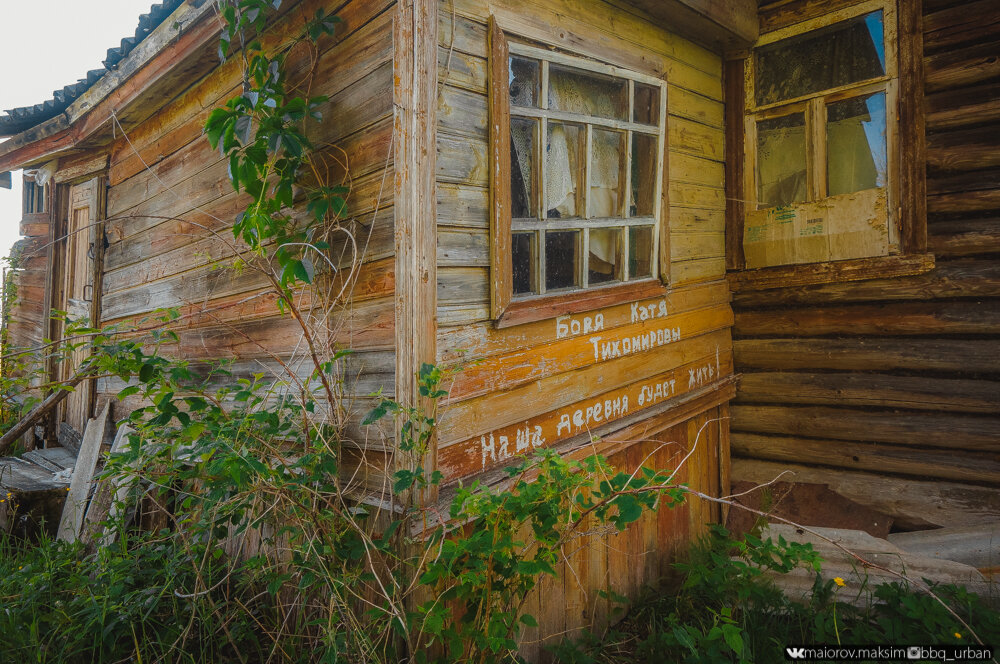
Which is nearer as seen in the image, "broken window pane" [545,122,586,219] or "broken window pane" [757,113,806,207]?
"broken window pane" [545,122,586,219]

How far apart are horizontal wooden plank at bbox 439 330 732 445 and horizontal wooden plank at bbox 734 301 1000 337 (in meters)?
0.30

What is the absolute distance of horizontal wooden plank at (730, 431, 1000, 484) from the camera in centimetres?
A: 375

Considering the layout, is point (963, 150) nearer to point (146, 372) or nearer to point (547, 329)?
point (547, 329)

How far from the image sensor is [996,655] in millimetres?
2793

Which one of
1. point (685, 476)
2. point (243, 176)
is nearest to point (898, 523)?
point (685, 476)

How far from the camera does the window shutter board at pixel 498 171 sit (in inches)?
102

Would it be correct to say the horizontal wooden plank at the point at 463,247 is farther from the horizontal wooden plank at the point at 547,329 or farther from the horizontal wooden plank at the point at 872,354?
the horizontal wooden plank at the point at 872,354

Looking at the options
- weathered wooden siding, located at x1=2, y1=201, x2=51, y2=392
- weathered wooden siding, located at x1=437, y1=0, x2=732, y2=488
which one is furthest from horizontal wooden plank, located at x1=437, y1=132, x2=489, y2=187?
weathered wooden siding, located at x1=2, y1=201, x2=51, y2=392

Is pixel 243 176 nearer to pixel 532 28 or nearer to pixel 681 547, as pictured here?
pixel 532 28

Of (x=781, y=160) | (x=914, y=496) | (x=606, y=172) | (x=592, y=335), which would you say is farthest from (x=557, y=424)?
(x=781, y=160)

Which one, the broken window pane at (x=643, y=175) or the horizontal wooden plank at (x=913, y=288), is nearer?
the broken window pane at (x=643, y=175)

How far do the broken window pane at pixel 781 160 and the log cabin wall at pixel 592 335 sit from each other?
0.32 metres

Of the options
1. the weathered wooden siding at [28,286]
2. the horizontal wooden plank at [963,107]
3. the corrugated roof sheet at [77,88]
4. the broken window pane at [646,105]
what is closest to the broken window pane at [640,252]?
the broken window pane at [646,105]

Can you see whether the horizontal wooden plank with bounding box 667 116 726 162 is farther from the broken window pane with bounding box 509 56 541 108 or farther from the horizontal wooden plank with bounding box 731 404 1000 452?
the horizontal wooden plank with bounding box 731 404 1000 452
